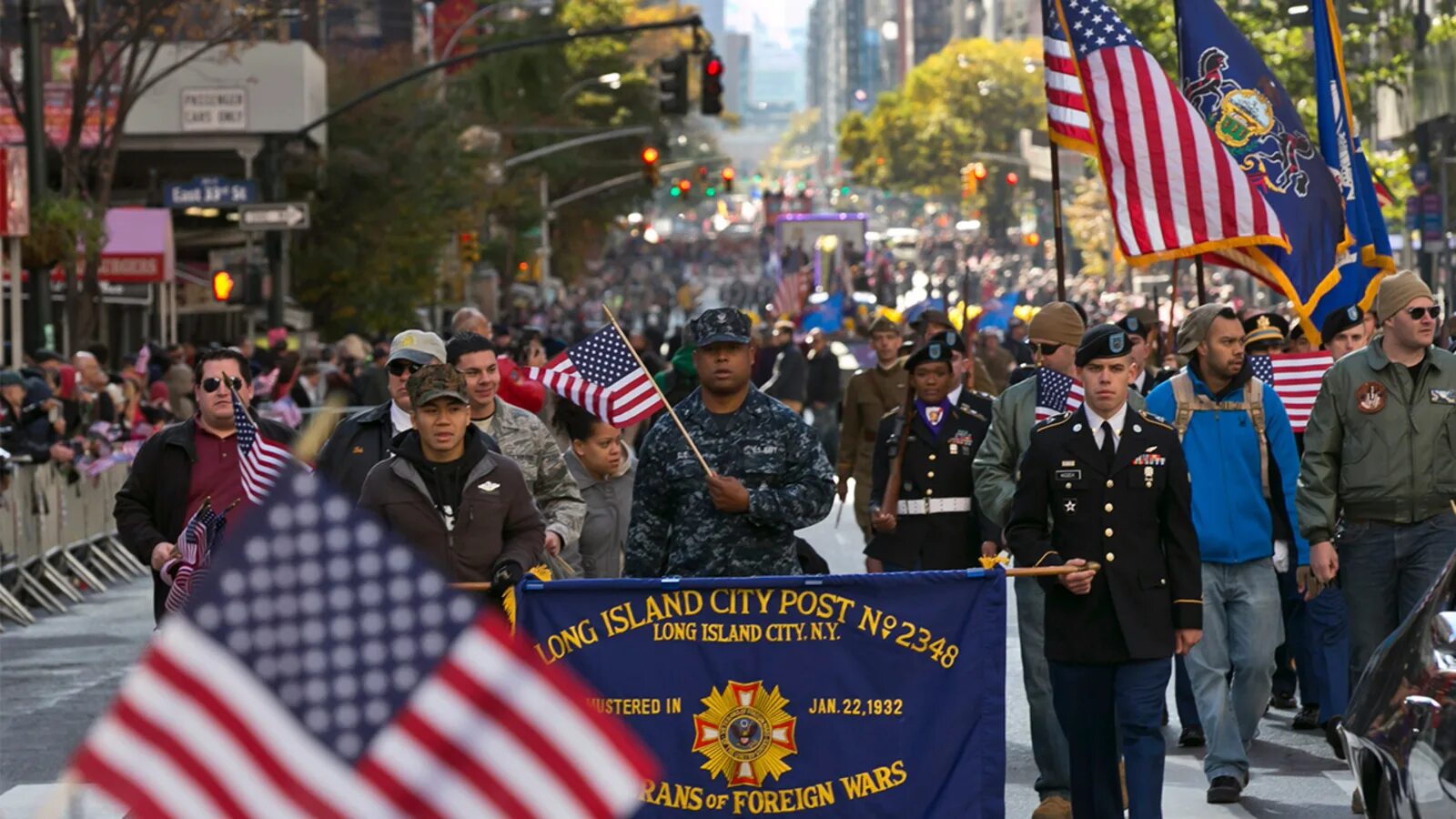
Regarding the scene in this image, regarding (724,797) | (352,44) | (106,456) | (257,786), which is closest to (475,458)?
(724,797)

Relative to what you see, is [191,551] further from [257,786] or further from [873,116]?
[873,116]

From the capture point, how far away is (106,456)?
20531 millimetres

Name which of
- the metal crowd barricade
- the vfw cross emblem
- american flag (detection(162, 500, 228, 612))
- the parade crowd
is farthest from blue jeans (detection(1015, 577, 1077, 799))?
the metal crowd barricade

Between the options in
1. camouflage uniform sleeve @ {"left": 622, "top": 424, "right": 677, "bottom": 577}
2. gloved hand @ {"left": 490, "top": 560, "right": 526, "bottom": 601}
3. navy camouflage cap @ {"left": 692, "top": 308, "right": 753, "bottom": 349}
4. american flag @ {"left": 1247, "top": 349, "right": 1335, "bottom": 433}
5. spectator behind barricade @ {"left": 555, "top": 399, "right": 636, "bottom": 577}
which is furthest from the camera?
american flag @ {"left": 1247, "top": 349, "right": 1335, "bottom": 433}

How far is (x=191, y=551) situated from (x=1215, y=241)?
549 centimetres

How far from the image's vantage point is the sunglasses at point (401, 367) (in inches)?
372

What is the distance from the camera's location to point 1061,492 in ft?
28.2

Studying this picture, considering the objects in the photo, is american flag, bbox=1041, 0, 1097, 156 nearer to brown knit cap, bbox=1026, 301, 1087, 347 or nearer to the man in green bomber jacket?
brown knit cap, bbox=1026, 301, 1087, 347

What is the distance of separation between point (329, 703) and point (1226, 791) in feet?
22.0

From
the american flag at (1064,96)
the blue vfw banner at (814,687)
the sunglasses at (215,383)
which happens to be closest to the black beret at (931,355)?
the american flag at (1064,96)

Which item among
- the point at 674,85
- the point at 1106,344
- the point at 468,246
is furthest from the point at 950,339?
the point at 468,246

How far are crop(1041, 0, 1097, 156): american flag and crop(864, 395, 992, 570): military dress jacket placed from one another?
8.52 ft

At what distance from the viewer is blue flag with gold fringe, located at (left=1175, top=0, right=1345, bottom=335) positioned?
13.2m

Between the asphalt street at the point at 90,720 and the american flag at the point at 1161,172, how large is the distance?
2206 millimetres
